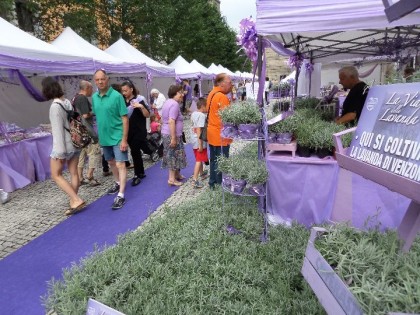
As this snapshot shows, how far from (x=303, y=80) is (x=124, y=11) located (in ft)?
31.8

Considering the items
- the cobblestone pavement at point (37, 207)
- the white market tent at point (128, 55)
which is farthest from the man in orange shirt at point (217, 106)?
the white market tent at point (128, 55)

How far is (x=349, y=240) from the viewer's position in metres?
1.32

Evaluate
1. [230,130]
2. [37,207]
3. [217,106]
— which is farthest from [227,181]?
[37,207]

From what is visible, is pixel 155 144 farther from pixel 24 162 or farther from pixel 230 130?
pixel 230 130

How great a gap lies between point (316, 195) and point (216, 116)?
1.61 metres

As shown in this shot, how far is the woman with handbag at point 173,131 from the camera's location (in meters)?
4.82

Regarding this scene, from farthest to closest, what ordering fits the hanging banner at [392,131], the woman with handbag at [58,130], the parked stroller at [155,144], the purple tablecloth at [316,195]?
1. the parked stroller at [155,144]
2. the woman with handbag at [58,130]
3. the purple tablecloth at [316,195]
4. the hanging banner at [392,131]

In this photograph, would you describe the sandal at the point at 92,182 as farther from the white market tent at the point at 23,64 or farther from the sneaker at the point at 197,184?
the white market tent at the point at 23,64

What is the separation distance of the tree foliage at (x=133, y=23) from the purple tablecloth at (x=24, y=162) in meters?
5.15

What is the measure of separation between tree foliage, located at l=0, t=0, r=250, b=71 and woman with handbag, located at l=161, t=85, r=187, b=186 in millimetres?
3766

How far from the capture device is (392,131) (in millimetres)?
1227

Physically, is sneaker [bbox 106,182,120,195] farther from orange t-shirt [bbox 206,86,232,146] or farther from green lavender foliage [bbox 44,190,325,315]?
green lavender foliage [bbox 44,190,325,315]

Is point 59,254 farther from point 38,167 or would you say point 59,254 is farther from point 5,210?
point 38,167

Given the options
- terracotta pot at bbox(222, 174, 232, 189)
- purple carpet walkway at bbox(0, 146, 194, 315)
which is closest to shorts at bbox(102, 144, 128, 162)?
purple carpet walkway at bbox(0, 146, 194, 315)
